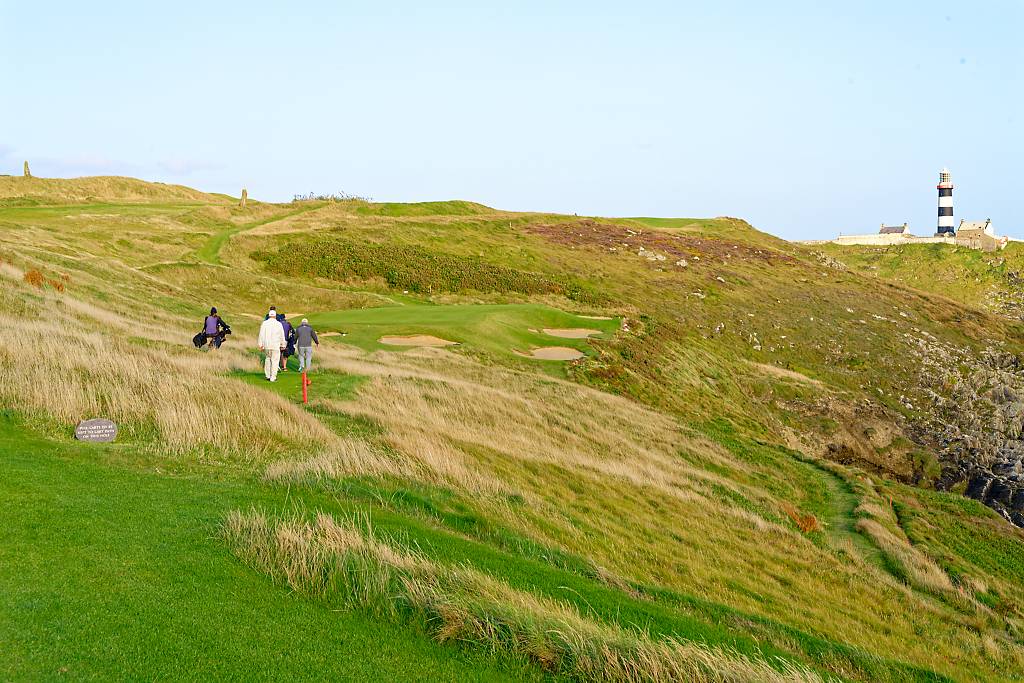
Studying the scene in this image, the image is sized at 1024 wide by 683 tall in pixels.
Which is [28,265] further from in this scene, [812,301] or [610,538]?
[812,301]

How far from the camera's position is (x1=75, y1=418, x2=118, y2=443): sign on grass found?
39.1 feet

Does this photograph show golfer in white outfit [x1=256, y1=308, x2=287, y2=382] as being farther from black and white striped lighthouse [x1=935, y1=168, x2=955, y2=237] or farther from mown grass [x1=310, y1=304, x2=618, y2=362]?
black and white striped lighthouse [x1=935, y1=168, x2=955, y2=237]

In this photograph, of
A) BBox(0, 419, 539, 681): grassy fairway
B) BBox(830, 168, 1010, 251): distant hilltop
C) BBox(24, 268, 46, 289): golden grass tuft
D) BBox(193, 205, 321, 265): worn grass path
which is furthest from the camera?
BBox(830, 168, 1010, 251): distant hilltop

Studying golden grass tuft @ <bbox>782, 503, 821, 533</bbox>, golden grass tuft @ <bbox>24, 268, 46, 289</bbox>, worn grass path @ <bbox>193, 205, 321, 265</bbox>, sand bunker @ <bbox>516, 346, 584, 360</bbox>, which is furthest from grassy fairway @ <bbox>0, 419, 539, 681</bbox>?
worn grass path @ <bbox>193, 205, 321, 265</bbox>

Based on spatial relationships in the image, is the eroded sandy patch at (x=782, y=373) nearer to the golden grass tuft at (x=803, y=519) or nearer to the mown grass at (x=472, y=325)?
the mown grass at (x=472, y=325)

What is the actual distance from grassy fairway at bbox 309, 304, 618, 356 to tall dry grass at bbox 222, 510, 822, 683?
75.8 feet

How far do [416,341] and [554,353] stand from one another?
6.58m

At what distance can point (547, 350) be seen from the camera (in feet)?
119

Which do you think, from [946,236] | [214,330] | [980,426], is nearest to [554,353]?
[214,330]

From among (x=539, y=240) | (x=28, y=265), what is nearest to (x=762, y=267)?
(x=539, y=240)

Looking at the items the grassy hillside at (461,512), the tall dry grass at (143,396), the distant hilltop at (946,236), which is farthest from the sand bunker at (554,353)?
the distant hilltop at (946,236)

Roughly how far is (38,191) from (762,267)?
72.0 metres

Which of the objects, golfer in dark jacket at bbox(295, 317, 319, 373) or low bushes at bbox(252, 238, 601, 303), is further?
low bushes at bbox(252, 238, 601, 303)

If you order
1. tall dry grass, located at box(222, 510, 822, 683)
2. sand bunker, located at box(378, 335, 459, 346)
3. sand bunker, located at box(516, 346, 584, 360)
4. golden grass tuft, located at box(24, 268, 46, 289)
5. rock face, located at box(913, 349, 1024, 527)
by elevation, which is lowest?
rock face, located at box(913, 349, 1024, 527)
